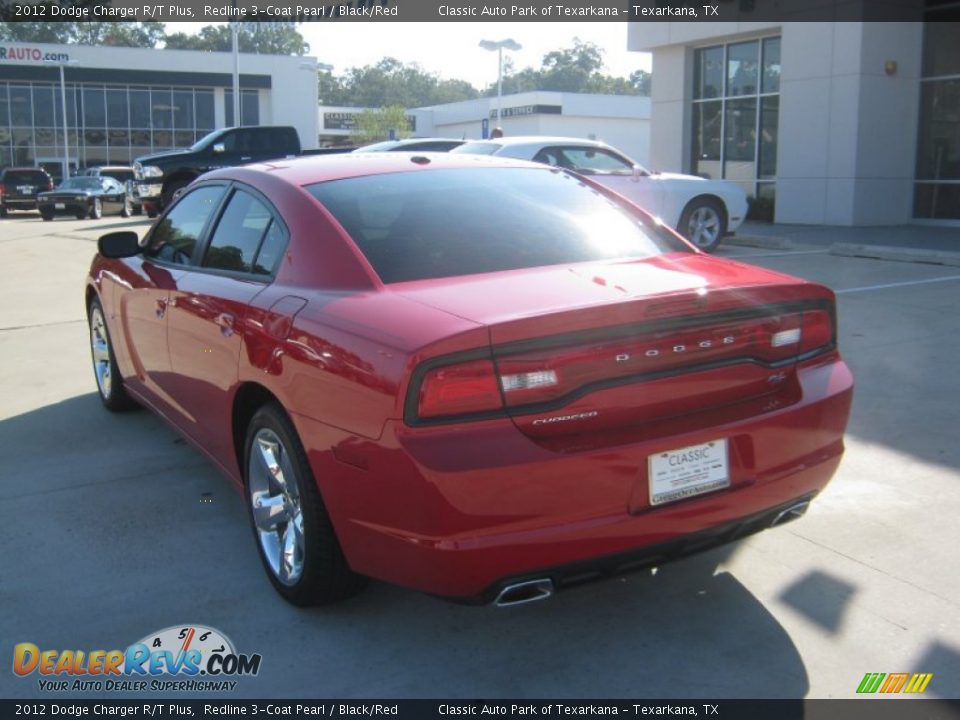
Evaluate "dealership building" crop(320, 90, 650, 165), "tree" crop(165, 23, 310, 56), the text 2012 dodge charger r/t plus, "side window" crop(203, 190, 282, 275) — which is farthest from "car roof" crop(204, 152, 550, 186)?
"tree" crop(165, 23, 310, 56)

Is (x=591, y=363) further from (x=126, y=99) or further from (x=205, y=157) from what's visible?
(x=126, y=99)

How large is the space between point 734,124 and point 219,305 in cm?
1926

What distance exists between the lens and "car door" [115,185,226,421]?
473cm

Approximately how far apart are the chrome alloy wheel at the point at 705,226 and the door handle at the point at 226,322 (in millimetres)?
10461

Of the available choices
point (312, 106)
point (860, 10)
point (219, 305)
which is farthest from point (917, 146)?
point (312, 106)

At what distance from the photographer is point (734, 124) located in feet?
70.2

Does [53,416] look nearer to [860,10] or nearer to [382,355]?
[382,355]

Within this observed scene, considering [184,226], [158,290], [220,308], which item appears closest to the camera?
[220,308]

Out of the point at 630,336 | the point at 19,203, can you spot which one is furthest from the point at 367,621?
the point at 19,203

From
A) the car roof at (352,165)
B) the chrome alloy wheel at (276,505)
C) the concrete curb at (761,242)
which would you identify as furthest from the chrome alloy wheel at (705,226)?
the chrome alloy wheel at (276,505)

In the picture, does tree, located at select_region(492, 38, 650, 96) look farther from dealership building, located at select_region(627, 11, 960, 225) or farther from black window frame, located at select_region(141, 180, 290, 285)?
black window frame, located at select_region(141, 180, 290, 285)

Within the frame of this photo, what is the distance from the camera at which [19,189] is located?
32781 millimetres

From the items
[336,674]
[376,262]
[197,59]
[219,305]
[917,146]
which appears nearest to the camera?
[336,674]

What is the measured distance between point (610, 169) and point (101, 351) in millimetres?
8223
